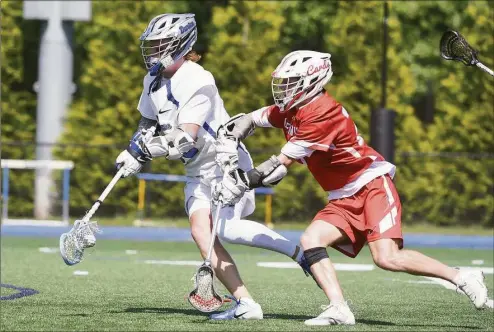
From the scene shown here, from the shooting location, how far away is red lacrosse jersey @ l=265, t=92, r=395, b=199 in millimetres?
6977

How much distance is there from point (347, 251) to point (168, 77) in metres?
1.65

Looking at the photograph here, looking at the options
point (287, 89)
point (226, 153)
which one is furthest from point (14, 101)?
point (287, 89)

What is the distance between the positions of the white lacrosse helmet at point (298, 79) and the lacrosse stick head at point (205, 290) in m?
1.10

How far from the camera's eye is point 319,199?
853 inches

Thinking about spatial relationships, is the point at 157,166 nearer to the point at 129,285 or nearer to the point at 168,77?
the point at 129,285

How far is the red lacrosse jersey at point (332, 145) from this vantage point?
22.9ft

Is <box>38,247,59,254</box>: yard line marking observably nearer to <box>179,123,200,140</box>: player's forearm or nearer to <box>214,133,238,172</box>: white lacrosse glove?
<box>179,123,200,140</box>: player's forearm

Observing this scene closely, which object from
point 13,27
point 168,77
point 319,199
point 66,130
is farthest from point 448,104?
point 168,77

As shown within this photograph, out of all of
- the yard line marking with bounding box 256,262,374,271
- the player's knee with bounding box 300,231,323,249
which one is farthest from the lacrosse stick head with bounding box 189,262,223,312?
the yard line marking with bounding box 256,262,374,271

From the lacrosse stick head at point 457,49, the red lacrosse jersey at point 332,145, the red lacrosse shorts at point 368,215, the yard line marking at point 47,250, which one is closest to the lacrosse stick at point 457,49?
the lacrosse stick head at point 457,49

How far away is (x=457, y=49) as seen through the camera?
8.80 m

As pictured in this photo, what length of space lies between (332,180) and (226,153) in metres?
0.70

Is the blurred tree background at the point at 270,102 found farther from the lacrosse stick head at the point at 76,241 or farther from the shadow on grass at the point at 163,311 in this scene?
the lacrosse stick head at the point at 76,241

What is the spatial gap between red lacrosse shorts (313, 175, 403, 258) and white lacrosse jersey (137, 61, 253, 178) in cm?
Result: 72
